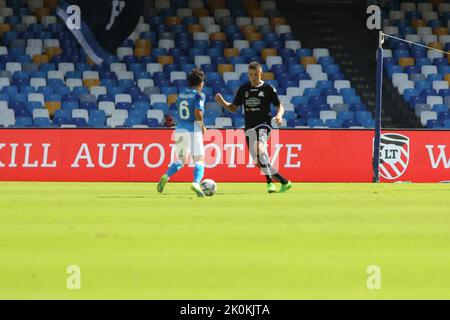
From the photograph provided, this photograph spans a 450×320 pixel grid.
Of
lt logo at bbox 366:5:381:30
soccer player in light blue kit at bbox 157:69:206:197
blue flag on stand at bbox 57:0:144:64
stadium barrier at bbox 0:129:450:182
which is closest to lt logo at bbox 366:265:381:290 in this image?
Answer: soccer player in light blue kit at bbox 157:69:206:197

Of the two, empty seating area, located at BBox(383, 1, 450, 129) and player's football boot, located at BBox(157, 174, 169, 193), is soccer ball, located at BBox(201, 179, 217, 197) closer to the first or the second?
player's football boot, located at BBox(157, 174, 169, 193)

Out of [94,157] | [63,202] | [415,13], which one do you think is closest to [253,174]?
[94,157]

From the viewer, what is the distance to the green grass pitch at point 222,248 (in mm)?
7289

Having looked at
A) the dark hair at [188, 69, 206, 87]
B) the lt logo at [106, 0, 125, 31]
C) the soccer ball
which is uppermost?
the lt logo at [106, 0, 125, 31]

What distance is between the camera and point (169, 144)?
25.2m

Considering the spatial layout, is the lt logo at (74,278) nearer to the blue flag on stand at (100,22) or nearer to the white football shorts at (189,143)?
the white football shorts at (189,143)

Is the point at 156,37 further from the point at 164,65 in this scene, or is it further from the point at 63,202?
the point at 63,202

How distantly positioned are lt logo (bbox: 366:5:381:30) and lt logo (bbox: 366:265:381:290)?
2757 cm

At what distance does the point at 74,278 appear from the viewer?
7.42 meters

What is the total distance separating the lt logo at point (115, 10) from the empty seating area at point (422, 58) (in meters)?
8.62

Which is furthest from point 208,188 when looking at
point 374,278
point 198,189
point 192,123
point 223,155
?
point 374,278

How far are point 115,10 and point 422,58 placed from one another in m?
10.1

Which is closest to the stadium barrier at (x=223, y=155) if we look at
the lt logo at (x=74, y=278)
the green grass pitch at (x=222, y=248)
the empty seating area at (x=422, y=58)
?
the empty seating area at (x=422, y=58)

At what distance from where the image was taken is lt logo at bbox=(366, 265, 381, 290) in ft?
24.0
